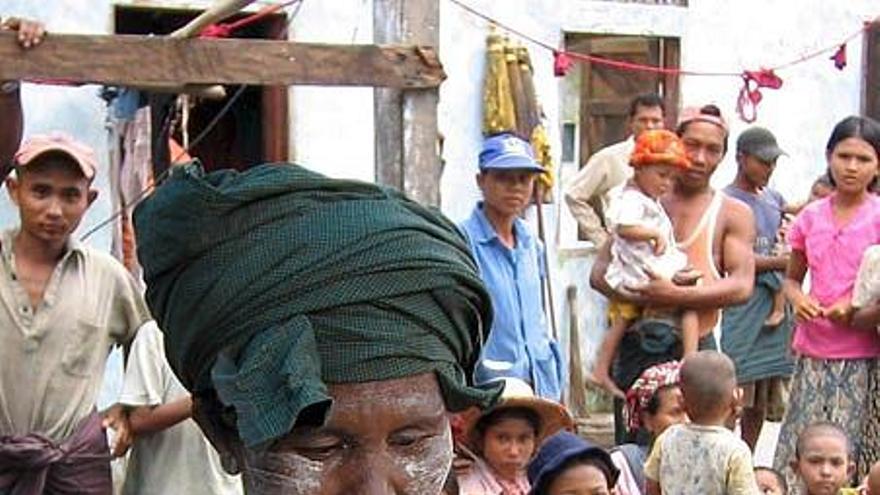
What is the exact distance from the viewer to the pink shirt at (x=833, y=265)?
6363 millimetres

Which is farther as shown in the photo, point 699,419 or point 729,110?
point 729,110

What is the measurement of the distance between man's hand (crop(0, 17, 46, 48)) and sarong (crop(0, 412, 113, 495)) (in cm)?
120

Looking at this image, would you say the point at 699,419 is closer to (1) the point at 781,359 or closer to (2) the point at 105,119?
(1) the point at 781,359

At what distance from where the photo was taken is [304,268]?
179 cm

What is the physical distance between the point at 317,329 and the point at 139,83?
7.93 ft

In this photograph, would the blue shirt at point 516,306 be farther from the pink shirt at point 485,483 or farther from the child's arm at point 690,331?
the pink shirt at point 485,483

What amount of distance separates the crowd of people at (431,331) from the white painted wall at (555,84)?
1059mm

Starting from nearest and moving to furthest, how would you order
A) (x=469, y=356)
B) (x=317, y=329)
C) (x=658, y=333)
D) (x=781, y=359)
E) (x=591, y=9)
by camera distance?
(x=317, y=329) < (x=469, y=356) < (x=658, y=333) < (x=781, y=359) < (x=591, y=9)

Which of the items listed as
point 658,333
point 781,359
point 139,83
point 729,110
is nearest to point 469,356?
point 139,83

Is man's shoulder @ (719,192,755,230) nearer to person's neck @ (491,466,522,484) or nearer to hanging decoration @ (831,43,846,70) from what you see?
person's neck @ (491,466,522,484)

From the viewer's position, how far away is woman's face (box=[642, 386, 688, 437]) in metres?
5.35

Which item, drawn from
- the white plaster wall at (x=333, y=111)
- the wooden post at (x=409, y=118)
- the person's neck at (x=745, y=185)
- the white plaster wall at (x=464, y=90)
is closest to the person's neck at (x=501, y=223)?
the wooden post at (x=409, y=118)

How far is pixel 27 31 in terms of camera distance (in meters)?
3.96

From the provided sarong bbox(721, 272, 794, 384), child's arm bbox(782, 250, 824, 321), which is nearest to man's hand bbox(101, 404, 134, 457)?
child's arm bbox(782, 250, 824, 321)
